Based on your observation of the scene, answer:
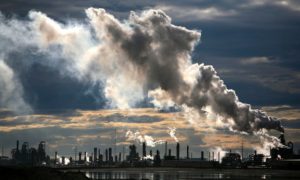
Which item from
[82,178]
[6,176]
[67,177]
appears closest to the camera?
[6,176]

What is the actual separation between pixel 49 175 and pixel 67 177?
13.5 metres

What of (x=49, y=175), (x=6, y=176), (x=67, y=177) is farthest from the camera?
(x=67, y=177)

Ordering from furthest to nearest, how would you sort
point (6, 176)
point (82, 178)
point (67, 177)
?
point (82, 178)
point (67, 177)
point (6, 176)

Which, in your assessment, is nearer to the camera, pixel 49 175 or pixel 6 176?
pixel 6 176

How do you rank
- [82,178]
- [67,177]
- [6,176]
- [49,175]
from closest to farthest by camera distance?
[6,176] < [49,175] < [67,177] < [82,178]

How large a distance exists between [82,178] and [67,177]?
8.80 meters

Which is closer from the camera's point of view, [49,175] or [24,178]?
[24,178]

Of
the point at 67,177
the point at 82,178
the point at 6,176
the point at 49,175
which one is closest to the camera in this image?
the point at 6,176

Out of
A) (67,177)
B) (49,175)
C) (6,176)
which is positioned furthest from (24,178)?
(67,177)

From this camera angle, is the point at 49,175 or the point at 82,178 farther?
the point at 82,178

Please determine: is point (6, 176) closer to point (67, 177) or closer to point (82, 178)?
point (67, 177)

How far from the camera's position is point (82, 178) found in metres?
135

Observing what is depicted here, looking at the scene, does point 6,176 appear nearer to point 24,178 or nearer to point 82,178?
point 24,178

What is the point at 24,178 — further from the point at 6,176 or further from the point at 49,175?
Result: the point at 49,175
